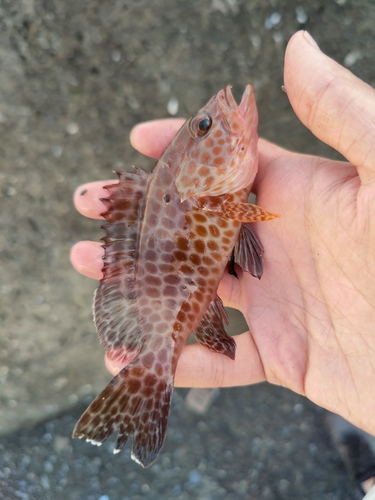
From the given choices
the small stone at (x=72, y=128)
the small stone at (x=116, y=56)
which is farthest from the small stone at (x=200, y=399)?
the small stone at (x=116, y=56)

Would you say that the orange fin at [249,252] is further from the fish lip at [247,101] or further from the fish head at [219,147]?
the fish lip at [247,101]

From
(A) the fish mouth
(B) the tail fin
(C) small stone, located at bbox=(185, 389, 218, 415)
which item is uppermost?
(A) the fish mouth

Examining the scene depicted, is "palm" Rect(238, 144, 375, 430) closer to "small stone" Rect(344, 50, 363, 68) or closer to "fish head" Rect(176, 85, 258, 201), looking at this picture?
"fish head" Rect(176, 85, 258, 201)

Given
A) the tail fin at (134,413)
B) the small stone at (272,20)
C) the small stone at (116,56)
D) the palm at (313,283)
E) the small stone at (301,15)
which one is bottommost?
the tail fin at (134,413)

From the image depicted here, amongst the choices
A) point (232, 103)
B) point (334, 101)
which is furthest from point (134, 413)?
point (334, 101)

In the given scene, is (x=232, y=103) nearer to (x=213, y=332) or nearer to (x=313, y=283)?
(x=313, y=283)

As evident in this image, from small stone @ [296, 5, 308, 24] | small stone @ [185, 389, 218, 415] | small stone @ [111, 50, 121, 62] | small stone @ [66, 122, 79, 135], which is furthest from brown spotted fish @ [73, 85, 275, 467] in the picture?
small stone @ [185, 389, 218, 415]
